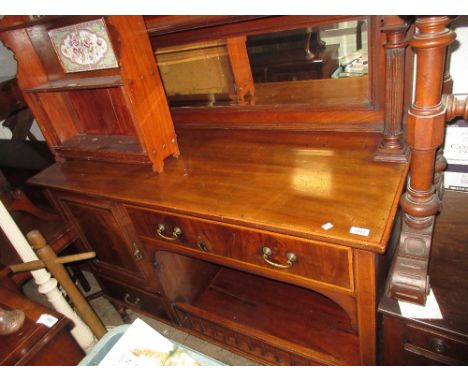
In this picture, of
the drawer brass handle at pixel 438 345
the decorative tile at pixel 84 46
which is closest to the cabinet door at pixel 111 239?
the decorative tile at pixel 84 46

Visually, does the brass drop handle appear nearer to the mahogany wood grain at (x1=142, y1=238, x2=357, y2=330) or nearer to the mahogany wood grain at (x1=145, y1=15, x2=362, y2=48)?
the mahogany wood grain at (x1=142, y1=238, x2=357, y2=330)

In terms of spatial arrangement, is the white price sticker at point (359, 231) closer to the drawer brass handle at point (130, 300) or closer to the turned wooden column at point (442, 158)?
the turned wooden column at point (442, 158)

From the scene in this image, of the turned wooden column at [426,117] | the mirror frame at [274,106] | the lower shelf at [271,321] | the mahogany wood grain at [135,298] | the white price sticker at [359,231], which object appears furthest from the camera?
the mahogany wood grain at [135,298]

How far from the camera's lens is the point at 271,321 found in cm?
157

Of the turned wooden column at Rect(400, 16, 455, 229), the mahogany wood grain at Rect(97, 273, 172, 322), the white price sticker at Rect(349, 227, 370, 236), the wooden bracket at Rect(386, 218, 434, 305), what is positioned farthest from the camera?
the mahogany wood grain at Rect(97, 273, 172, 322)

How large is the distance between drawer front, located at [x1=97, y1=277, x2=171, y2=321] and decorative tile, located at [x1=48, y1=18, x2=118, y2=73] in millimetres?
1130

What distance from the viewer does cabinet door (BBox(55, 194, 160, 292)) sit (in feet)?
4.63

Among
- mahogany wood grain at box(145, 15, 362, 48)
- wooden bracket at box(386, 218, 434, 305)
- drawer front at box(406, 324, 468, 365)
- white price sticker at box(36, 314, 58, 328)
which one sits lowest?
drawer front at box(406, 324, 468, 365)

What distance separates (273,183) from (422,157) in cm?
45

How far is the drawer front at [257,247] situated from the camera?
951 mm

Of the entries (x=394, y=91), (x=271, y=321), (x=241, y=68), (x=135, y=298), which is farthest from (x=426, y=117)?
(x=135, y=298)

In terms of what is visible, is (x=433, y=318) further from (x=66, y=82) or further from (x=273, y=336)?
(x=66, y=82)

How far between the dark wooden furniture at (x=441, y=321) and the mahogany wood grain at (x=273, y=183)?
1.04 feet

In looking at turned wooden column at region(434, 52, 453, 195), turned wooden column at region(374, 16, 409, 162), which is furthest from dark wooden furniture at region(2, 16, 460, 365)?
turned wooden column at region(434, 52, 453, 195)
